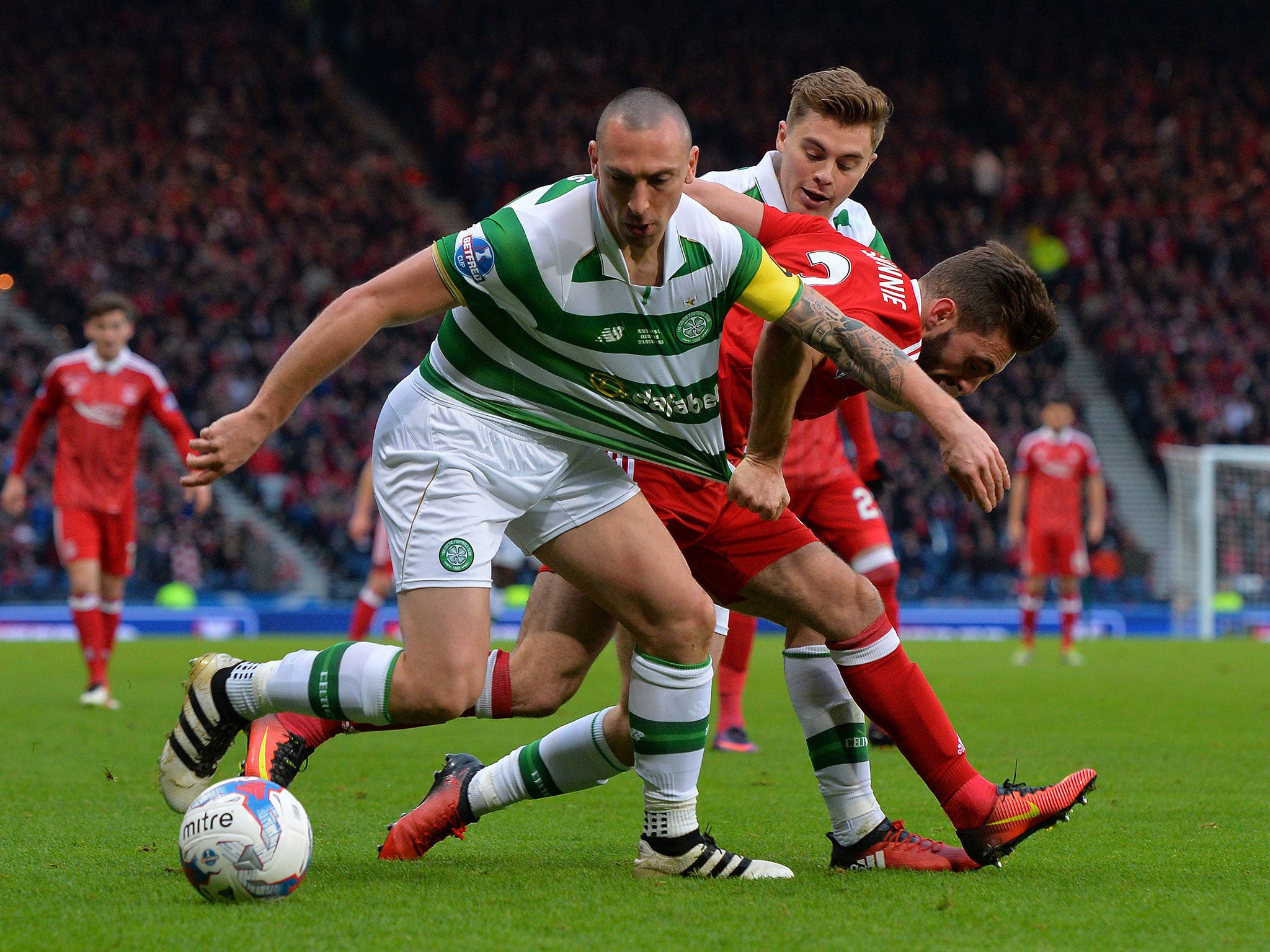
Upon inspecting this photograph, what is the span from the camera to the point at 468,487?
3.69m

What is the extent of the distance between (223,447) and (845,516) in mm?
3601

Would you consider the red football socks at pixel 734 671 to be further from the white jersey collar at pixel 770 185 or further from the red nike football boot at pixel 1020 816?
the red nike football boot at pixel 1020 816

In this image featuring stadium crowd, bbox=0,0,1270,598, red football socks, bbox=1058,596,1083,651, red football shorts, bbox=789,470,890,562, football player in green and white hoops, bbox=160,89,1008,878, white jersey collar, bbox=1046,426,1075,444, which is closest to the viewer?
football player in green and white hoops, bbox=160,89,1008,878

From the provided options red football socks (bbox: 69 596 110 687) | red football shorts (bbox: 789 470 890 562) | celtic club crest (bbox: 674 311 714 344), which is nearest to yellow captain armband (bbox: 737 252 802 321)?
celtic club crest (bbox: 674 311 714 344)

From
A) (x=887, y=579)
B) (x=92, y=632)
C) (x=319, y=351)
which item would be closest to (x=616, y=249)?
(x=319, y=351)

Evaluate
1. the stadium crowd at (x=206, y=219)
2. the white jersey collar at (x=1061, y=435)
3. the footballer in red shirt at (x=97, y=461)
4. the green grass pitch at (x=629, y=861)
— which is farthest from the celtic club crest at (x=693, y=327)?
the stadium crowd at (x=206, y=219)

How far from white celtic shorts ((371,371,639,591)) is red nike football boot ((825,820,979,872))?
45.2 inches

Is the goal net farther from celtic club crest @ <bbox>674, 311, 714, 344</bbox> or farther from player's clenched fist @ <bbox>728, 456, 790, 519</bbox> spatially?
celtic club crest @ <bbox>674, 311, 714, 344</bbox>

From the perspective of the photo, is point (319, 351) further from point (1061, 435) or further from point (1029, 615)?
point (1061, 435)

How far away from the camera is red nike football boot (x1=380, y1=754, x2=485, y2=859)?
13.3ft

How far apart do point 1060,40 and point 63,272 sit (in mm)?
18880

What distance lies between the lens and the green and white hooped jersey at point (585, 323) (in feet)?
11.6

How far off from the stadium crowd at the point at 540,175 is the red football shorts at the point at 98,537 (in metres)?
→ 9.05

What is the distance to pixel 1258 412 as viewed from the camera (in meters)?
21.5
